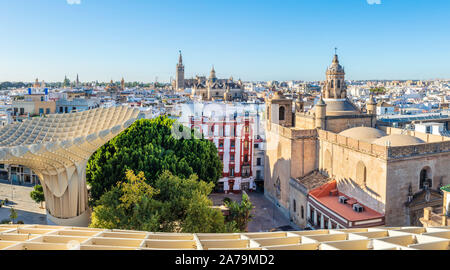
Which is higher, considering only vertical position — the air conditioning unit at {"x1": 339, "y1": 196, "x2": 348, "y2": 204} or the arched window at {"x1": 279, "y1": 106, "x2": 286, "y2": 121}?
the arched window at {"x1": 279, "y1": 106, "x2": 286, "y2": 121}

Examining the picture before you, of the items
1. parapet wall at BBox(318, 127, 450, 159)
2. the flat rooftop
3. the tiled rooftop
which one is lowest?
the flat rooftop

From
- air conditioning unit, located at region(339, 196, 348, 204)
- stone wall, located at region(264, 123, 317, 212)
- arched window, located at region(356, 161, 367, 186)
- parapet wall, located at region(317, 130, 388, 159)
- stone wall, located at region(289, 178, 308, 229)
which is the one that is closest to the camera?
parapet wall, located at region(317, 130, 388, 159)

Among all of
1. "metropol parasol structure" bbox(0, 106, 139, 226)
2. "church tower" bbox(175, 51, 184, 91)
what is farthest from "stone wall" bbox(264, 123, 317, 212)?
"church tower" bbox(175, 51, 184, 91)

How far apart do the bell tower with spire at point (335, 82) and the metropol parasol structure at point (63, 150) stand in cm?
1791

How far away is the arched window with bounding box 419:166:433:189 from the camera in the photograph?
81.1 ft

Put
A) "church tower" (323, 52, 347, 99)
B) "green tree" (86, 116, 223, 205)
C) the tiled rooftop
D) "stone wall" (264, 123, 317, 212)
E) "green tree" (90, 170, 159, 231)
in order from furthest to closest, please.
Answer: "church tower" (323, 52, 347, 99) → "stone wall" (264, 123, 317, 212) → "green tree" (86, 116, 223, 205) → "green tree" (90, 170, 159, 231) → the tiled rooftop

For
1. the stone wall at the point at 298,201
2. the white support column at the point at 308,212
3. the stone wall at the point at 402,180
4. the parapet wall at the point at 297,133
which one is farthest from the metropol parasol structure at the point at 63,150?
the stone wall at the point at 402,180

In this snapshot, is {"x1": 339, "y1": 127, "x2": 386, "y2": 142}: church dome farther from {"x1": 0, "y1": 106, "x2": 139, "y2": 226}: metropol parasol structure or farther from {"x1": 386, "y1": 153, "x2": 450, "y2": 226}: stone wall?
{"x1": 0, "y1": 106, "x2": 139, "y2": 226}: metropol parasol structure

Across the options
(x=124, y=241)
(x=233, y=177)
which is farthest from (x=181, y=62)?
(x=124, y=241)

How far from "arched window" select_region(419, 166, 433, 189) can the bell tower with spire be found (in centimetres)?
1161

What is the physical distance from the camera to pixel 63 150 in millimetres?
21703

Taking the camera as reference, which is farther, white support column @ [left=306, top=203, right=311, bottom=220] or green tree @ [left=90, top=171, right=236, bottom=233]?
white support column @ [left=306, top=203, right=311, bottom=220]
